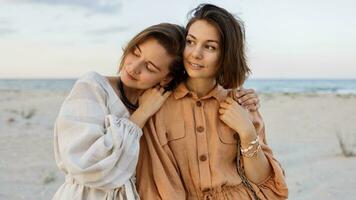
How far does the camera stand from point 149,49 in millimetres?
2787

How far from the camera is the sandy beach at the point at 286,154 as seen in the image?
6.42 meters

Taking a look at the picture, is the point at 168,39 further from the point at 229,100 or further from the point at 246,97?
the point at 246,97

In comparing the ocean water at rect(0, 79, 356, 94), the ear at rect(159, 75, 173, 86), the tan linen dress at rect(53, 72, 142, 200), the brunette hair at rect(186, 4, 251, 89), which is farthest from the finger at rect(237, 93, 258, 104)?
the ocean water at rect(0, 79, 356, 94)

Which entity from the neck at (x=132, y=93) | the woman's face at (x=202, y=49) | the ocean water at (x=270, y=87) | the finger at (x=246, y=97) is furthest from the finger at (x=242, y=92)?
the ocean water at (x=270, y=87)

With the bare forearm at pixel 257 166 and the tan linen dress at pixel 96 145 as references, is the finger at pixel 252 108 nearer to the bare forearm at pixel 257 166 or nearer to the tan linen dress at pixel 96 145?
the bare forearm at pixel 257 166

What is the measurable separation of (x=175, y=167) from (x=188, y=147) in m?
0.12

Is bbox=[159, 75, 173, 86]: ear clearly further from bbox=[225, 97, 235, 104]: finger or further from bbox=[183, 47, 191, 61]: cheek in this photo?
bbox=[225, 97, 235, 104]: finger

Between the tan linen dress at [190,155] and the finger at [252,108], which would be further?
the finger at [252,108]

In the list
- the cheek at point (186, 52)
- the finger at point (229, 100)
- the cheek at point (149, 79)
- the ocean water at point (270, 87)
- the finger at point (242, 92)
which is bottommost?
the ocean water at point (270, 87)

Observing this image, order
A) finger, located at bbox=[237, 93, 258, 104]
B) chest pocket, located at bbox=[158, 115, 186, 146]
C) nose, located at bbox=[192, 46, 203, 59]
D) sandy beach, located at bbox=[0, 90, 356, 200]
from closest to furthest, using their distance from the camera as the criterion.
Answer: nose, located at bbox=[192, 46, 203, 59]
chest pocket, located at bbox=[158, 115, 186, 146]
finger, located at bbox=[237, 93, 258, 104]
sandy beach, located at bbox=[0, 90, 356, 200]

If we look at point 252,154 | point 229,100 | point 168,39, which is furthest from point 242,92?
point 168,39

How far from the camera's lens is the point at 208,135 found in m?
2.91

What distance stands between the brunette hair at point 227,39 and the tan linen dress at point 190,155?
5.3 inches

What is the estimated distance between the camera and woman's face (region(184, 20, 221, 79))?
2779 millimetres
